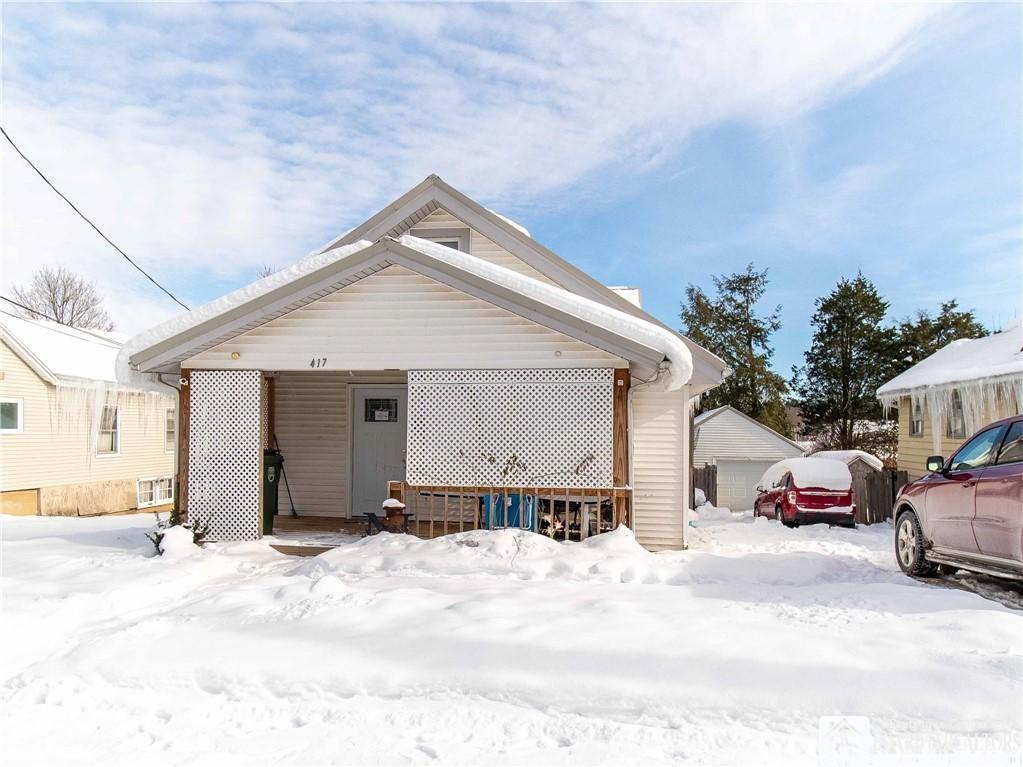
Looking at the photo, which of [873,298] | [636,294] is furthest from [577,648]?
[873,298]

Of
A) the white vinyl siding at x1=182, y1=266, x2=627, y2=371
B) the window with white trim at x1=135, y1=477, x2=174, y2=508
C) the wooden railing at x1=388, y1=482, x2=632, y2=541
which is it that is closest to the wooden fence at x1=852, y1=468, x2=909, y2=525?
the wooden railing at x1=388, y1=482, x2=632, y2=541

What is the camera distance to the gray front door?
42.5 ft

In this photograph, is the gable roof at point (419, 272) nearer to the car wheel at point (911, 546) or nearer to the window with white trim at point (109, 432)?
the car wheel at point (911, 546)

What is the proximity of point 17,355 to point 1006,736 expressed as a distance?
21.1m

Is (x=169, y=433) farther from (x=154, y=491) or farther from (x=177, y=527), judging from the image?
(x=177, y=527)

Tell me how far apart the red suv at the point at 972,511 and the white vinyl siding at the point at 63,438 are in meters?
19.7

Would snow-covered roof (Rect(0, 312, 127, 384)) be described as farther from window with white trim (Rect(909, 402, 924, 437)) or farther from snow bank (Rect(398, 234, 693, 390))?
window with white trim (Rect(909, 402, 924, 437))

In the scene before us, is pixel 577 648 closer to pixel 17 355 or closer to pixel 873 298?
pixel 17 355

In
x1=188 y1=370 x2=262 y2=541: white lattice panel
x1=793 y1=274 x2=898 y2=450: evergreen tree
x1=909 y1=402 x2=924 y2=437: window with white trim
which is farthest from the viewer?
x1=793 y1=274 x2=898 y2=450: evergreen tree

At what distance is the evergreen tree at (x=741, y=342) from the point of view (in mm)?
37094

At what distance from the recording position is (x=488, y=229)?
11977 millimetres

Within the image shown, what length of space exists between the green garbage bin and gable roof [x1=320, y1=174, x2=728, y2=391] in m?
4.27

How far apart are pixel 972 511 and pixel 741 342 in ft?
110

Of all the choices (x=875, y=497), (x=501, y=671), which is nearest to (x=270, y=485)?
(x=501, y=671)
